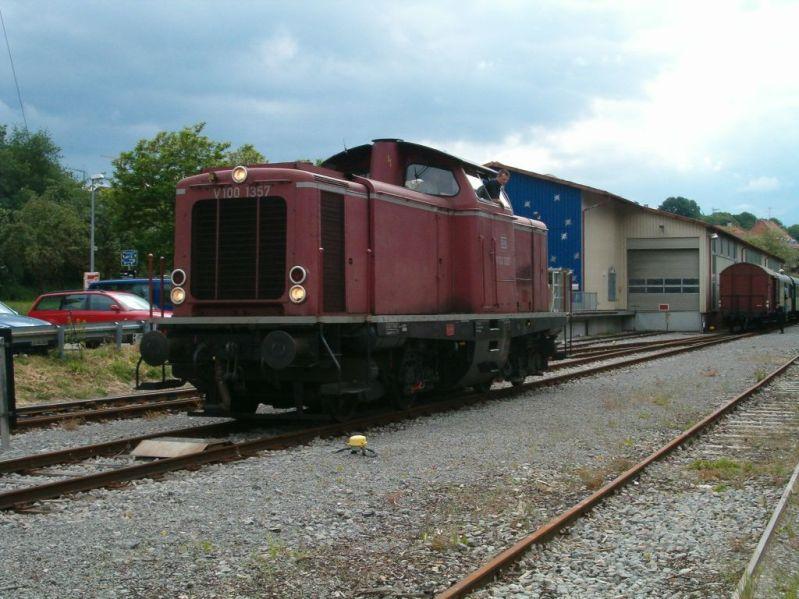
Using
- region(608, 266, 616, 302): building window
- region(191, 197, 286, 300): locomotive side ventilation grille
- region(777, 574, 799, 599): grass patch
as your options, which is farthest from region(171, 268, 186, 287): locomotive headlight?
region(608, 266, 616, 302): building window

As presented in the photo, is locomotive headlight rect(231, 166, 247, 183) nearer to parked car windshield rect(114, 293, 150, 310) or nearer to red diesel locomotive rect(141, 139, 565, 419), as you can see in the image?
red diesel locomotive rect(141, 139, 565, 419)

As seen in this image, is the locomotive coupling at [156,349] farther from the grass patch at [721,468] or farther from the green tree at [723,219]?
the green tree at [723,219]

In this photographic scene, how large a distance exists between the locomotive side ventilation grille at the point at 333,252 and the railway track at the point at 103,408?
145 inches

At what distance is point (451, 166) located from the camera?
1190 cm

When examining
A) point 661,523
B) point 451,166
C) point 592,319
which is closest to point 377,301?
point 451,166

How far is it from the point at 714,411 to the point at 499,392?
3.50 metres

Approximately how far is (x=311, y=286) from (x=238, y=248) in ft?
3.38

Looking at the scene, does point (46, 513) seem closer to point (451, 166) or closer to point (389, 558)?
point (389, 558)

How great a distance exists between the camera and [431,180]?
11898mm

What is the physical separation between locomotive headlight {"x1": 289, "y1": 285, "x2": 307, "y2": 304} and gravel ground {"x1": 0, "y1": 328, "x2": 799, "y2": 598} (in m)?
1.55

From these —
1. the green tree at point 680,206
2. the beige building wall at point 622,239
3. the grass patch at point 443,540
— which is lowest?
the grass patch at point 443,540

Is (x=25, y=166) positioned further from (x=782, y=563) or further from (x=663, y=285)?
(x=782, y=563)

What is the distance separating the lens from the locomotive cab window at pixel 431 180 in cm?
1165

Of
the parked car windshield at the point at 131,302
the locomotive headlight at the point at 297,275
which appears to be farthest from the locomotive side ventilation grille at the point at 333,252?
the parked car windshield at the point at 131,302
